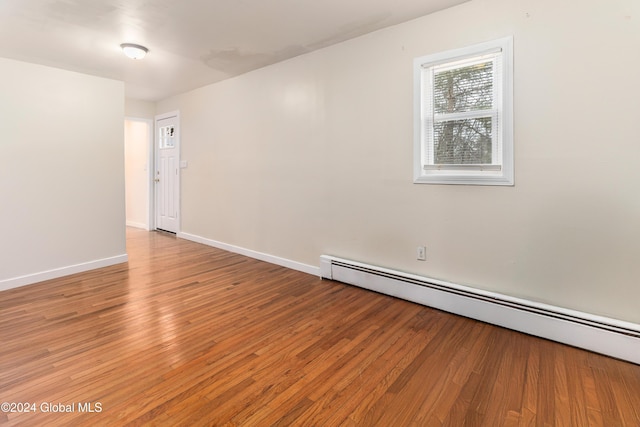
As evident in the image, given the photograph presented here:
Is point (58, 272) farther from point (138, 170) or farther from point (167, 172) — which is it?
point (138, 170)

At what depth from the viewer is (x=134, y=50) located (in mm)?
3234

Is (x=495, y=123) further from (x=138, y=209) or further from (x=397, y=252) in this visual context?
(x=138, y=209)

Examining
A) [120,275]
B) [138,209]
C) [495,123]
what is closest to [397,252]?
[495,123]

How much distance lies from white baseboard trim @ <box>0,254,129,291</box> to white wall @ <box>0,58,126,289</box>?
1 centimetres

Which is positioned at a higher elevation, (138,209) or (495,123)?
(495,123)

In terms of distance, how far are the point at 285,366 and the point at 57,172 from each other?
11.4 feet

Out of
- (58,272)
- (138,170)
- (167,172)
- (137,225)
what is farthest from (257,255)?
(138,170)

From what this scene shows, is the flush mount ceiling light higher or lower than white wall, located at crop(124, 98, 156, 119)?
lower

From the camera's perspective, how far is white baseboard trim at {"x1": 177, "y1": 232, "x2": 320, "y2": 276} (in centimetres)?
376

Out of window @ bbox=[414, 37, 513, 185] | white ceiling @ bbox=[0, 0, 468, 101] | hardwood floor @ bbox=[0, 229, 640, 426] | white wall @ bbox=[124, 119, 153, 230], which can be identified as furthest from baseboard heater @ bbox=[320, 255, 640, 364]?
white wall @ bbox=[124, 119, 153, 230]

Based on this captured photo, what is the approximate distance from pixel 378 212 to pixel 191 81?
11.0 feet

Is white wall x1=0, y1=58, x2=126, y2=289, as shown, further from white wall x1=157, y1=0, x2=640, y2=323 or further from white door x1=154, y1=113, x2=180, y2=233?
white wall x1=157, y1=0, x2=640, y2=323

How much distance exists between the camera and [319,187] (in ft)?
11.8

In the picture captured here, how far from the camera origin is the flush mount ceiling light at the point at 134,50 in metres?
3.19
